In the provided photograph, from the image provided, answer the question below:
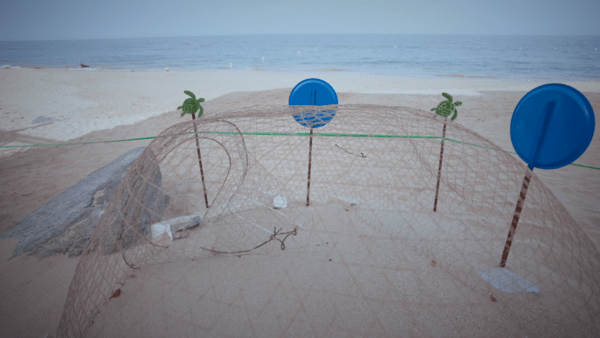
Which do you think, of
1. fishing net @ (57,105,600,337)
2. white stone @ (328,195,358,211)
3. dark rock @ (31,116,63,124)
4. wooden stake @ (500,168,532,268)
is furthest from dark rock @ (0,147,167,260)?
dark rock @ (31,116,63,124)

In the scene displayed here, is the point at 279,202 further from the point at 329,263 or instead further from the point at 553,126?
the point at 553,126

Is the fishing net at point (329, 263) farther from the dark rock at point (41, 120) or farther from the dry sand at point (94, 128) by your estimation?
the dark rock at point (41, 120)

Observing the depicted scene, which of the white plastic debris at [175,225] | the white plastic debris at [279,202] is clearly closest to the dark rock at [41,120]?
the white plastic debris at [175,225]

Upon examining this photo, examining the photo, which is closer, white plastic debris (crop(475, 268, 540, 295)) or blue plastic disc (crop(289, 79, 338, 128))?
white plastic debris (crop(475, 268, 540, 295))

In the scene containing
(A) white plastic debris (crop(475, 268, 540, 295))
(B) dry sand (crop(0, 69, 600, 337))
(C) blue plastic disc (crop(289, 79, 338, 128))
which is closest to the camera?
(A) white plastic debris (crop(475, 268, 540, 295))

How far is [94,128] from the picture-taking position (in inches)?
295

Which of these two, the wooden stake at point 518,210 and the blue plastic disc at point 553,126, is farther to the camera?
the wooden stake at point 518,210

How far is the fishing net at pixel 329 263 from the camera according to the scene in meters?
2.17

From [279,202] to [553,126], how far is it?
9.24 ft

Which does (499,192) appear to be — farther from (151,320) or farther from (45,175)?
(45,175)

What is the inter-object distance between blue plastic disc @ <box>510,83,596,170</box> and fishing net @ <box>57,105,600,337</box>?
0.16 meters

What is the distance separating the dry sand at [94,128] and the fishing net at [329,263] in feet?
0.88

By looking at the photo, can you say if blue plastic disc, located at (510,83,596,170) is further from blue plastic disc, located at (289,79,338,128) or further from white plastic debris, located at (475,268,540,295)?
blue plastic disc, located at (289,79,338,128)

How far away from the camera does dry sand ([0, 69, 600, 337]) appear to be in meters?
2.58
